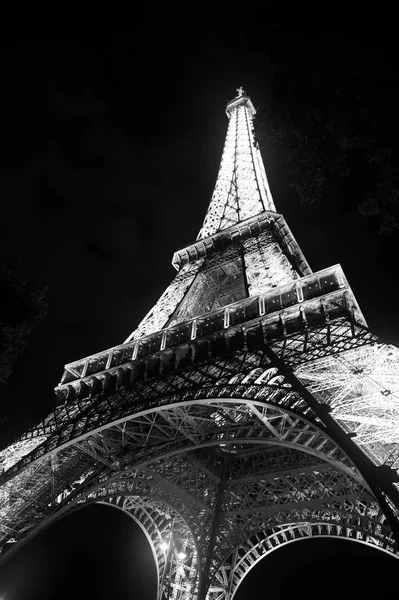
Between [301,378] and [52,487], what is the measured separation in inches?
474

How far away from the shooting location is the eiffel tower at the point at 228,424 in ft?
44.4

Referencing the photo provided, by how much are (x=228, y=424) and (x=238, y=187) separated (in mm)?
22906

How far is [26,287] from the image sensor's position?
14352mm

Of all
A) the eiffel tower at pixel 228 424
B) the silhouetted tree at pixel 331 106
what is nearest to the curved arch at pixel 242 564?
the eiffel tower at pixel 228 424

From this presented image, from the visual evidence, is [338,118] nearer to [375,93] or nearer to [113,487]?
[375,93]

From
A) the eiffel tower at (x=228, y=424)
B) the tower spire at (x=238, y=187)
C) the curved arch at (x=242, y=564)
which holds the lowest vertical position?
the curved arch at (x=242, y=564)

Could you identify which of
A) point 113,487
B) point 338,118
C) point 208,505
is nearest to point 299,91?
point 338,118

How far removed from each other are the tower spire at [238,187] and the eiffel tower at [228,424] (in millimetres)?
3908

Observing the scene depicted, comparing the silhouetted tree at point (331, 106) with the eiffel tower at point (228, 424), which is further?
the eiffel tower at point (228, 424)

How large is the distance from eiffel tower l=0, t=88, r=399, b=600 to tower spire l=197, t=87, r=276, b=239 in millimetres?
3908

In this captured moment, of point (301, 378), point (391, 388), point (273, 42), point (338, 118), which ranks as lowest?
point (391, 388)

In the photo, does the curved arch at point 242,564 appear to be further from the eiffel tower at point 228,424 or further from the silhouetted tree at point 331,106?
the silhouetted tree at point 331,106

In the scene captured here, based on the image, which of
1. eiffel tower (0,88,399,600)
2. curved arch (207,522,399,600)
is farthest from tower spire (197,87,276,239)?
curved arch (207,522,399,600)

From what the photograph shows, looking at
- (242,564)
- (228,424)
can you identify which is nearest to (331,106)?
(228,424)
